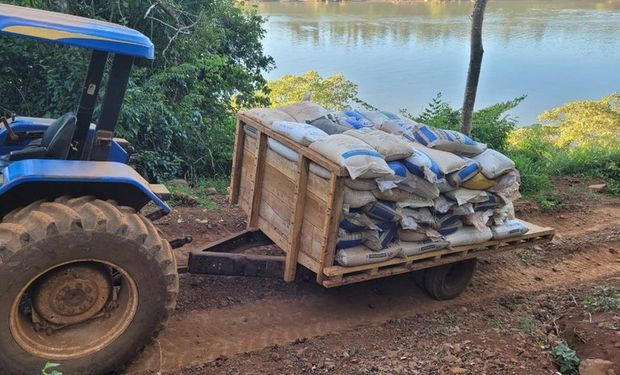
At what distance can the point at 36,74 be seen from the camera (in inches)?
236

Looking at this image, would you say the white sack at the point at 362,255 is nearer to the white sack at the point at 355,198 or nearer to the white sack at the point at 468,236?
the white sack at the point at 355,198

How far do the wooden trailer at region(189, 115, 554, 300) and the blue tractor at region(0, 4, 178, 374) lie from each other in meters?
0.69

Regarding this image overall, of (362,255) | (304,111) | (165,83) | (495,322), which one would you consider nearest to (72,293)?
(362,255)

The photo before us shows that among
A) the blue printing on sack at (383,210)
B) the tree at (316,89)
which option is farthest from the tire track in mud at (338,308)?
the tree at (316,89)

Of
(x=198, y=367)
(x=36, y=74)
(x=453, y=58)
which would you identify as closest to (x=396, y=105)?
(x=453, y=58)

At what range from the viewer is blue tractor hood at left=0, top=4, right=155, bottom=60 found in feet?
8.29

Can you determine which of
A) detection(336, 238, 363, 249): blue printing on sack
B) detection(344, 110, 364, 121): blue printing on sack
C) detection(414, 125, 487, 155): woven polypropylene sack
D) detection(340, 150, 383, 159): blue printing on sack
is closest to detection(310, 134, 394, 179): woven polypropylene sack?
detection(340, 150, 383, 159): blue printing on sack

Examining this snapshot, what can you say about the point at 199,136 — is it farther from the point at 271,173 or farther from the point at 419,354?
the point at 419,354

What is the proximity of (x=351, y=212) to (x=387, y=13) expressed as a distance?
33300 mm

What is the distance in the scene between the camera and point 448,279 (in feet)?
13.7

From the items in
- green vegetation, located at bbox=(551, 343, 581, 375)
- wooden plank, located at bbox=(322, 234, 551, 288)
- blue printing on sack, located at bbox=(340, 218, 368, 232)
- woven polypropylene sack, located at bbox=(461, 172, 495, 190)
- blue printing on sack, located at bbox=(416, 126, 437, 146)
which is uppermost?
blue printing on sack, located at bbox=(416, 126, 437, 146)

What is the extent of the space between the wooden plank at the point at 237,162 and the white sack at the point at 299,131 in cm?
62

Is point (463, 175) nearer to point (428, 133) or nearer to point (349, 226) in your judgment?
point (428, 133)

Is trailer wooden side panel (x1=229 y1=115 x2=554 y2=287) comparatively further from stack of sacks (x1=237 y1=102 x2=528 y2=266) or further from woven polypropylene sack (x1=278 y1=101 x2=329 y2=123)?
woven polypropylene sack (x1=278 y1=101 x2=329 y2=123)
